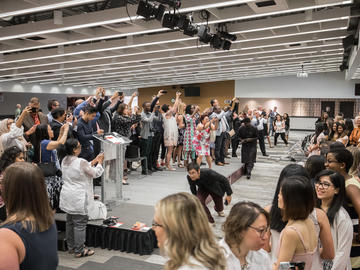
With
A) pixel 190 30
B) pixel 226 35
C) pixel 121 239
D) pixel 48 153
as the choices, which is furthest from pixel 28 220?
pixel 226 35

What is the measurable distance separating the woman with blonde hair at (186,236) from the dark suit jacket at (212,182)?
132 inches

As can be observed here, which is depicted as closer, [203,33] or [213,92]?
[203,33]

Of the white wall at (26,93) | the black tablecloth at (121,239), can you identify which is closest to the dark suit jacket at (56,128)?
the black tablecloth at (121,239)

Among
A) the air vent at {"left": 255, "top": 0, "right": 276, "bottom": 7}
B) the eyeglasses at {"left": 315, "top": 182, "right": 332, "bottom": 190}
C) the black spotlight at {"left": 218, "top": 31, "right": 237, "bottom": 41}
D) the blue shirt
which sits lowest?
the eyeglasses at {"left": 315, "top": 182, "right": 332, "bottom": 190}

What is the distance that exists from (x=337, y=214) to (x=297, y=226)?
1.98ft

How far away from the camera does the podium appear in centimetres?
456

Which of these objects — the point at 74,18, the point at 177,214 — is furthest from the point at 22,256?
the point at 74,18

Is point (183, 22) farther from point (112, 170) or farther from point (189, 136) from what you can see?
point (189, 136)

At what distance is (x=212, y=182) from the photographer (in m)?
4.55

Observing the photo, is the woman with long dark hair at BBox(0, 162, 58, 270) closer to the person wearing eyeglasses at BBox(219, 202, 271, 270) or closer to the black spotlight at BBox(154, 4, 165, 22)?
the person wearing eyeglasses at BBox(219, 202, 271, 270)

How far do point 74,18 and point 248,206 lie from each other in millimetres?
5176

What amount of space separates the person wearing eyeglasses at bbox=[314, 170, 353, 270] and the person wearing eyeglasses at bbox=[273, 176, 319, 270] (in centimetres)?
42

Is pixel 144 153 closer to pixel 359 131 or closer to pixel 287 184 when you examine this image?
pixel 359 131

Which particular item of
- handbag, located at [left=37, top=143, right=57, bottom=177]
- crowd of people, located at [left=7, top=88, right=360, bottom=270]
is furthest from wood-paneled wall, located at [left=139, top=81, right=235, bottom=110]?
handbag, located at [left=37, top=143, right=57, bottom=177]
